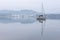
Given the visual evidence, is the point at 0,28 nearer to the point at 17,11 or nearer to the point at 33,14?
the point at 17,11

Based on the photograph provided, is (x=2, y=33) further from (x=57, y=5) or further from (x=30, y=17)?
(x=57, y=5)

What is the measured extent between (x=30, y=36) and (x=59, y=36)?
399 millimetres

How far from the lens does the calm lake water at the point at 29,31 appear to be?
181 cm

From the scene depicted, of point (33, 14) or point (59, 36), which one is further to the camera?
point (59, 36)

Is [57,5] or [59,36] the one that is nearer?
[57,5]

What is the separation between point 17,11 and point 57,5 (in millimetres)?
517

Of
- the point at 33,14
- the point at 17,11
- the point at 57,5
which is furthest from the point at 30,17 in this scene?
the point at 57,5

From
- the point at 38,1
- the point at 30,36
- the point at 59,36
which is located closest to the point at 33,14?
the point at 38,1

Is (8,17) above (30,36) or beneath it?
above

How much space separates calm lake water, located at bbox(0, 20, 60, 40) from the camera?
181 cm

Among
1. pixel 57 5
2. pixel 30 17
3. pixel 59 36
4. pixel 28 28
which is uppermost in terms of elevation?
pixel 57 5

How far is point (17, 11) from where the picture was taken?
1.78m

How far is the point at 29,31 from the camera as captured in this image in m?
1.85

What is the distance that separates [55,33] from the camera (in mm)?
1854
